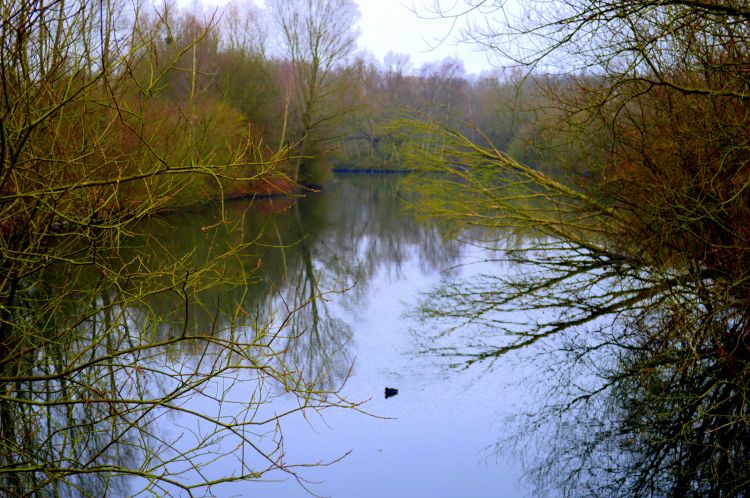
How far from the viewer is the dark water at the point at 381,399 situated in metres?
5.49

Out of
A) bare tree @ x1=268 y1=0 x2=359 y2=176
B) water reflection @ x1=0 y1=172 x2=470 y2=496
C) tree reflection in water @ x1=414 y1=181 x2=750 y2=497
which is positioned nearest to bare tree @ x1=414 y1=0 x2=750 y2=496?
tree reflection in water @ x1=414 y1=181 x2=750 y2=497

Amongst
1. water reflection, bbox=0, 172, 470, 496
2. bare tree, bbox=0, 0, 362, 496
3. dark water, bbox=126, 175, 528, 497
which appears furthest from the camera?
dark water, bbox=126, 175, 528, 497

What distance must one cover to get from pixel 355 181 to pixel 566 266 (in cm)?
2762

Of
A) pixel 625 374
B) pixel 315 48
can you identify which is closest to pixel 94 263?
pixel 625 374

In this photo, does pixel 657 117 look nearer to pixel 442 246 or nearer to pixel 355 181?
pixel 442 246

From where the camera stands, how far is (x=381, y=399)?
6.88 meters

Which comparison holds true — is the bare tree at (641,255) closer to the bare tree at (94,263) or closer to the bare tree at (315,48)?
the bare tree at (94,263)

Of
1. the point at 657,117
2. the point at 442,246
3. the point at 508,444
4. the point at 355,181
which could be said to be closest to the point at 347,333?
the point at 508,444

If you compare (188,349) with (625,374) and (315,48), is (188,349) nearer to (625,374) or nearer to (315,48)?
(625,374)

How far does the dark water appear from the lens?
5.49m

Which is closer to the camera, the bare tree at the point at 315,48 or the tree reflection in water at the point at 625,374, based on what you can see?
the tree reflection in water at the point at 625,374

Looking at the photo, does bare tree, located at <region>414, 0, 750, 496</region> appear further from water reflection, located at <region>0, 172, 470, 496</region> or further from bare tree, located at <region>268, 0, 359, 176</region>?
bare tree, located at <region>268, 0, 359, 176</region>

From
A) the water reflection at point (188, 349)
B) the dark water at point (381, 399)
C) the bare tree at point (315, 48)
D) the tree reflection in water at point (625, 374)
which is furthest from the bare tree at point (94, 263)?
the bare tree at point (315, 48)

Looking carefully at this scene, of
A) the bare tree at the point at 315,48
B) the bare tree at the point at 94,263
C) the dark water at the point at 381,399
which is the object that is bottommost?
the dark water at the point at 381,399
